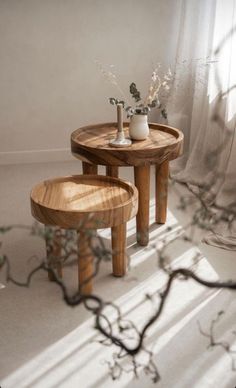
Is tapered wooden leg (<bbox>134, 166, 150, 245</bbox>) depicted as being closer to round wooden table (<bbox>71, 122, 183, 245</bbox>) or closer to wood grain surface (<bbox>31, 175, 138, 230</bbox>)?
round wooden table (<bbox>71, 122, 183, 245</bbox>)

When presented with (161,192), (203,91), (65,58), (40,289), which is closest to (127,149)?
(161,192)

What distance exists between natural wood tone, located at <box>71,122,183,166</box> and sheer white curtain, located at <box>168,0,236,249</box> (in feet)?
1.45

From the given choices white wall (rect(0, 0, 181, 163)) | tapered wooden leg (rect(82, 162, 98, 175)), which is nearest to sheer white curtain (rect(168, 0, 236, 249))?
white wall (rect(0, 0, 181, 163))

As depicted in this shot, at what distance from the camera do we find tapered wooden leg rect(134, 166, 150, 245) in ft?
7.38

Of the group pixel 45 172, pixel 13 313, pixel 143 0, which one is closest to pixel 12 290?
pixel 13 313

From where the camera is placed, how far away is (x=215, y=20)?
2984mm

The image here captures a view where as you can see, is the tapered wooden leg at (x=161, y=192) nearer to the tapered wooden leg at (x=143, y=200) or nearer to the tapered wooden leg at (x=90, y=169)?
the tapered wooden leg at (x=143, y=200)

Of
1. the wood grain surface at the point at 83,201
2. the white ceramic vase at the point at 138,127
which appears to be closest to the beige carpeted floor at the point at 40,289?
the wood grain surface at the point at 83,201

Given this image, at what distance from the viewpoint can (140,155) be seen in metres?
2.17

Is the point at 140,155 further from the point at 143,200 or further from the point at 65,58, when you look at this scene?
the point at 65,58

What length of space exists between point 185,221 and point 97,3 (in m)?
1.77

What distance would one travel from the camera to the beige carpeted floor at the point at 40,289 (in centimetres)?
170

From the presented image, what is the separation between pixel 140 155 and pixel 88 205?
420mm

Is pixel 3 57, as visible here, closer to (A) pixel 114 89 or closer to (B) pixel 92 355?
(A) pixel 114 89
